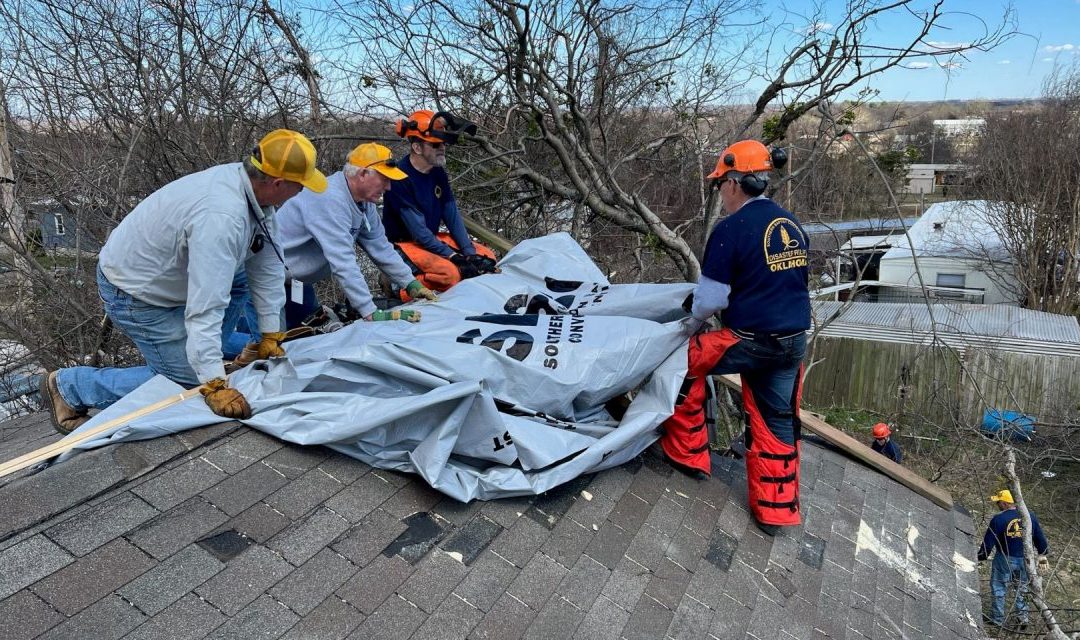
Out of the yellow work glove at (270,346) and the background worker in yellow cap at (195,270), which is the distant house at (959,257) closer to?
the yellow work glove at (270,346)

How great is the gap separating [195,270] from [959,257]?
23067 mm

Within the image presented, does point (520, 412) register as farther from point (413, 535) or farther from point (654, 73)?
point (654, 73)

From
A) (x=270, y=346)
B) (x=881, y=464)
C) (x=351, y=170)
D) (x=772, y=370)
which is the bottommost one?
(x=881, y=464)

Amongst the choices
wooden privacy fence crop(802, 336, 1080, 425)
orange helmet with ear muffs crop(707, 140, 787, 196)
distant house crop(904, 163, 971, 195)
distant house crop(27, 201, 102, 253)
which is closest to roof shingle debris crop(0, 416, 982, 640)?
orange helmet with ear muffs crop(707, 140, 787, 196)

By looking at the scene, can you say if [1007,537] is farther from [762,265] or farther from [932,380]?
[932,380]

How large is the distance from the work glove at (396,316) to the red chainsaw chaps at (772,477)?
1937 millimetres

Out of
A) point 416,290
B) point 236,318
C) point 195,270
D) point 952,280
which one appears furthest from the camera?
point 952,280

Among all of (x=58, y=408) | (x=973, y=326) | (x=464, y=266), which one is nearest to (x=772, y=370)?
(x=464, y=266)

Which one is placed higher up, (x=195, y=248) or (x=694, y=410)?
(x=195, y=248)

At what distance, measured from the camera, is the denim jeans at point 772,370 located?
354 centimetres

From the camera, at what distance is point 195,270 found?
9.24ft

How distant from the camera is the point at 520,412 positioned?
3.30 m

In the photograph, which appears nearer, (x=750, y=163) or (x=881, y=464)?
(x=750, y=163)

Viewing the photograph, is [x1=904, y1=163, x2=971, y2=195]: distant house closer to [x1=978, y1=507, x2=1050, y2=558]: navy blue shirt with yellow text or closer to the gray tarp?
[x1=978, y1=507, x2=1050, y2=558]: navy blue shirt with yellow text
